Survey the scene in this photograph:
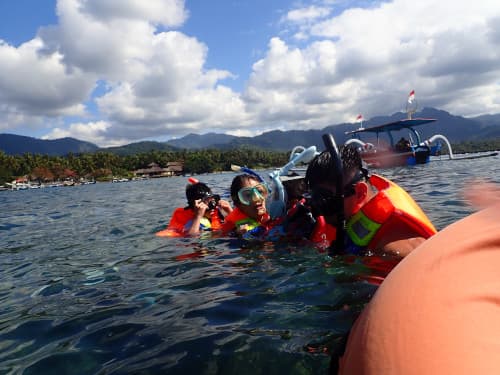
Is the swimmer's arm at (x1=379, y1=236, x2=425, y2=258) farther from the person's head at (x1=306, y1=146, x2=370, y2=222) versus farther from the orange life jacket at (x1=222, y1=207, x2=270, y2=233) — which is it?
the orange life jacket at (x1=222, y1=207, x2=270, y2=233)

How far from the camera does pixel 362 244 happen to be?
307 cm

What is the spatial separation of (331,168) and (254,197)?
8.45 ft

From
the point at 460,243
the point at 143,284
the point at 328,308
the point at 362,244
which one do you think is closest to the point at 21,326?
the point at 143,284

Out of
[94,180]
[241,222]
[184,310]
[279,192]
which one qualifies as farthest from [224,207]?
[94,180]

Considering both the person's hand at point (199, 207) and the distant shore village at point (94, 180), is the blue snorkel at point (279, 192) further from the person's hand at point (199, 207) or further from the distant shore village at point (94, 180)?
the distant shore village at point (94, 180)

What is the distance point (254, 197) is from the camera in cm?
542

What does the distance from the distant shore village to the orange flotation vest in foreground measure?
87.5 metres

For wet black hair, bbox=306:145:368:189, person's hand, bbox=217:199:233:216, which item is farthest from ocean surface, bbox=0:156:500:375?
person's hand, bbox=217:199:233:216

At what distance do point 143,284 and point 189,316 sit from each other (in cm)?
125

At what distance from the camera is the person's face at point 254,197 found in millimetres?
5375

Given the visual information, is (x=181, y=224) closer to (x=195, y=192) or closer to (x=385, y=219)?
(x=195, y=192)

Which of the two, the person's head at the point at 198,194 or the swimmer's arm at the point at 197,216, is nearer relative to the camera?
the swimmer's arm at the point at 197,216

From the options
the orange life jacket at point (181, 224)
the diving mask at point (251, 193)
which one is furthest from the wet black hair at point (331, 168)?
the orange life jacket at point (181, 224)

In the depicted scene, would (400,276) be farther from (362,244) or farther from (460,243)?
(362,244)
